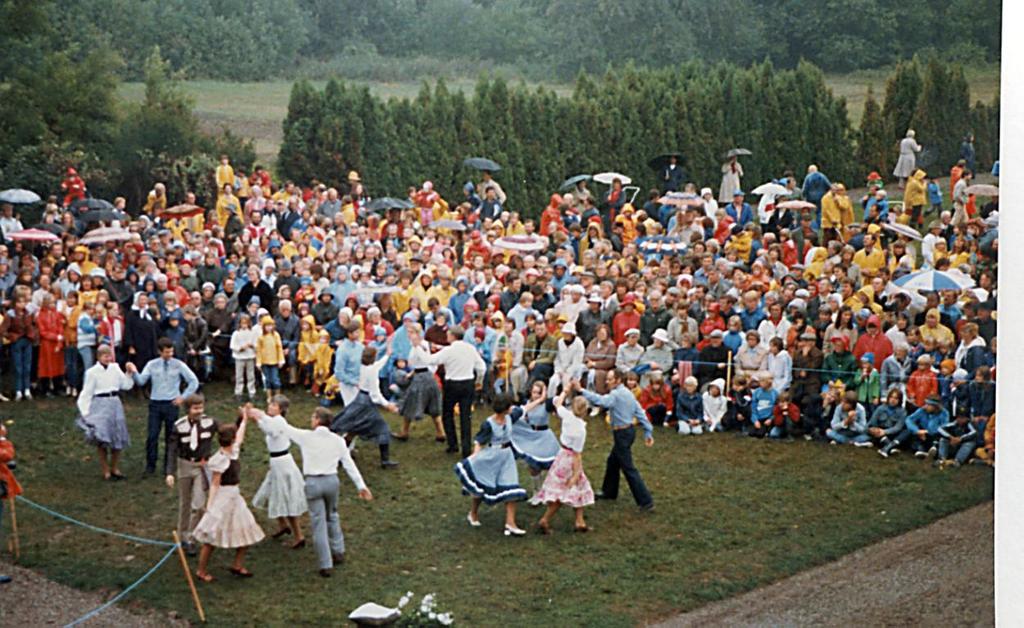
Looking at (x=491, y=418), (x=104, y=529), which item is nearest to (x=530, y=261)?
(x=491, y=418)

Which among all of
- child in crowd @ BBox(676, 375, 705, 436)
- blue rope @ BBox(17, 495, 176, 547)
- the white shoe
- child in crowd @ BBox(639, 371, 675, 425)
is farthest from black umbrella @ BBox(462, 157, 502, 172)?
blue rope @ BBox(17, 495, 176, 547)

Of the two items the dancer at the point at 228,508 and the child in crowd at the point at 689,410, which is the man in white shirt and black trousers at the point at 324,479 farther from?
the child in crowd at the point at 689,410

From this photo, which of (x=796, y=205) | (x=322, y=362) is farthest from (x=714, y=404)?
(x=322, y=362)

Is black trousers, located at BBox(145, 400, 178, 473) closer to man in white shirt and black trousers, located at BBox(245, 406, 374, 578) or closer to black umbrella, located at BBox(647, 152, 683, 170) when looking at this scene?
man in white shirt and black trousers, located at BBox(245, 406, 374, 578)

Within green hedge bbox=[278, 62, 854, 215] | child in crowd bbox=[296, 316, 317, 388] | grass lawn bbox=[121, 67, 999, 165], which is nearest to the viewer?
child in crowd bbox=[296, 316, 317, 388]

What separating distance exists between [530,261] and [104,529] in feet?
12.3

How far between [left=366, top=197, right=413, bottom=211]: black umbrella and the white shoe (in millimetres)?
3076

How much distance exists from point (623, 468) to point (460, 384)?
1370mm

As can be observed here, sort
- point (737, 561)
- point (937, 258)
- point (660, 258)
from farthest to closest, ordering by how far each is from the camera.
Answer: point (660, 258)
point (937, 258)
point (737, 561)

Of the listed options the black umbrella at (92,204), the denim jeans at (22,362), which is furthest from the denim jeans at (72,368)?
the black umbrella at (92,204)

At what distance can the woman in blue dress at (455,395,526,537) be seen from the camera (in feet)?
39.0

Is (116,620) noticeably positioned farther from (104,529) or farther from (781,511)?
(781,511)

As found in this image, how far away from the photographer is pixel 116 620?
11773 mm

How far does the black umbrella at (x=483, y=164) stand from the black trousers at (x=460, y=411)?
6.31 feet
